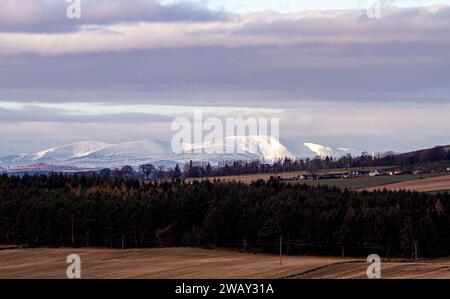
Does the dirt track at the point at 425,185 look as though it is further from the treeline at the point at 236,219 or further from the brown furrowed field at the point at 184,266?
the brown furrowed field at the point at 184,266

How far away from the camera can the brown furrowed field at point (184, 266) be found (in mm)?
78031

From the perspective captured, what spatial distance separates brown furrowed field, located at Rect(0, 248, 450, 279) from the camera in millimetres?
78031

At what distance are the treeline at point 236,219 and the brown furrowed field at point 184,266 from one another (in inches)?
337

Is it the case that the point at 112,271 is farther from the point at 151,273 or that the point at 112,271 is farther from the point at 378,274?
the point at 378,274

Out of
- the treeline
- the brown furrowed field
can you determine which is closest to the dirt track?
the treeline

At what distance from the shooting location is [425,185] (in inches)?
6708

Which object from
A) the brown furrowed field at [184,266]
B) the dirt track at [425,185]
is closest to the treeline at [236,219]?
the brown furrowed field at [184,266]

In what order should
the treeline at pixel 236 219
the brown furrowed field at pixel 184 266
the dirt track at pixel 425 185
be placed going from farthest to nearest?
the dirt track at pixel 425 185
the treeline at pixel 236 219
the brown furrowed field at pixel 184 266

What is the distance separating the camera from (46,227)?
13500cm

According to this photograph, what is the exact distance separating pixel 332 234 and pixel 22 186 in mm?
60898

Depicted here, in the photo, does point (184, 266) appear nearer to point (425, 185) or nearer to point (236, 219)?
point (236, 219)

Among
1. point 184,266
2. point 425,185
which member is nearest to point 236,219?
point 184,266

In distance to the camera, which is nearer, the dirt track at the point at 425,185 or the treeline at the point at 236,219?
the treeline at the point at 236,219

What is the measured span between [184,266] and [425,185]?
86.8m
